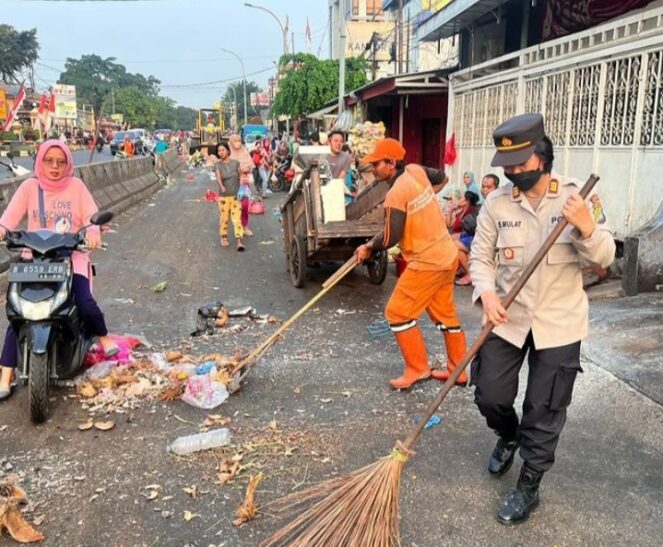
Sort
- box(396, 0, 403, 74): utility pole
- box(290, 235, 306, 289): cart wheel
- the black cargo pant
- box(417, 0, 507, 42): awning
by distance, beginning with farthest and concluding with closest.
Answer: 1. box(396, 0, 403, 74): utility pole
2. box(417, 0, 507, 42): awning
3. box(290, 235, 306, 289): cart wheel
4. the black cargo pant

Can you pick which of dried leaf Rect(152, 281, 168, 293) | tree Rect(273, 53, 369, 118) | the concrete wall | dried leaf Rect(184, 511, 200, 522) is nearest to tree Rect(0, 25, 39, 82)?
tree Rect(273, 53, 369, 118)

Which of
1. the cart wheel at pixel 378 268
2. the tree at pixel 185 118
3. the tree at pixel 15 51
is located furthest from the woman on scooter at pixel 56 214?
the tree at pixel 185 118

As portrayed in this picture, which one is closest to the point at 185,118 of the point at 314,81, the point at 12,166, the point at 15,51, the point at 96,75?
the point at 96,75

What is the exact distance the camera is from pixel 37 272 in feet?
12.8

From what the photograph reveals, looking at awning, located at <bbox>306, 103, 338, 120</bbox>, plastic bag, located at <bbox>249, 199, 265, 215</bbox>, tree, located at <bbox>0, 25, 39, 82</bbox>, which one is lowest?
plastic bag, located at <bbox>249, 199, 265, 215</bbox>

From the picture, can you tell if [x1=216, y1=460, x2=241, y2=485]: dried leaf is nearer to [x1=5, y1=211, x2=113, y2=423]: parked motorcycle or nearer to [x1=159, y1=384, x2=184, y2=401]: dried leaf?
[x1=159, y1=384, x2=184, y2=401]: dried leaf

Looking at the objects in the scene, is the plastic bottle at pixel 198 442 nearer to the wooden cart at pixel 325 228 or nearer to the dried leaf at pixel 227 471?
the dried leaf at pixel 227 471

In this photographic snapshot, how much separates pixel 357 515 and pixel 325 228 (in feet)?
13.6

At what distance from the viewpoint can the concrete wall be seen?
11.7 metres

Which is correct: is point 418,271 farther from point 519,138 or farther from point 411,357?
point 519,138

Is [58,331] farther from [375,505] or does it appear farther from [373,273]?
[373,273]

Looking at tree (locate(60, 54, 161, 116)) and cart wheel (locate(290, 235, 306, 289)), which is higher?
tree (locate(60, 54, 161, 116))

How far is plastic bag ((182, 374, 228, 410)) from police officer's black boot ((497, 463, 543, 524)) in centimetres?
202

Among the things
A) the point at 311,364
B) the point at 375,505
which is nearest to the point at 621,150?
the point at 311,364
